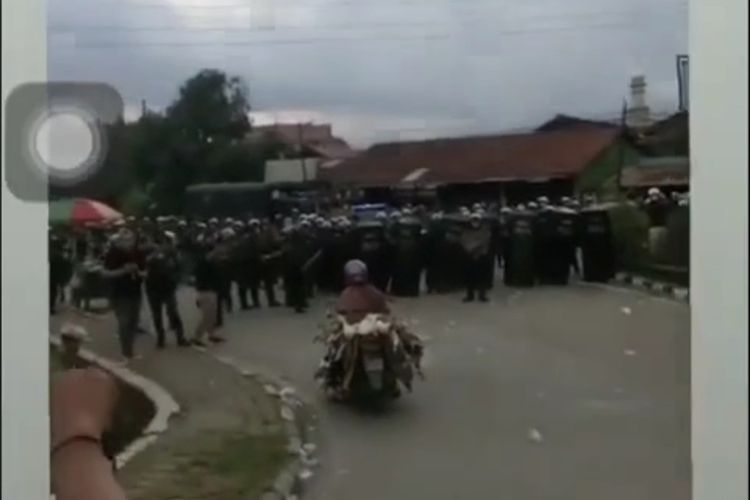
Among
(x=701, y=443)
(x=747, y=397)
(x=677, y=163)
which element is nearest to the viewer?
(x=747, y=397)

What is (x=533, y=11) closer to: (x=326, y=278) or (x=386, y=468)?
(x=326, y=278)

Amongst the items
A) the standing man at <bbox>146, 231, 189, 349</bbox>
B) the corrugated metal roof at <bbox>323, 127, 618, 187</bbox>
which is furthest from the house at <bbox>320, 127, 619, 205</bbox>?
the standing man at <bbox>146, 231, 189, 349</bbox>

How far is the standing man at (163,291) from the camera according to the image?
164cm

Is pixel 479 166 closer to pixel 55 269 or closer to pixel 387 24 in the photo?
pixel 387 24

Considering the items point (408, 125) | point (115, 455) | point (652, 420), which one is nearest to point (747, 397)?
point (652, 420)

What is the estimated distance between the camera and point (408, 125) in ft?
5.31

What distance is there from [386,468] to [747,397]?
1.82 feet

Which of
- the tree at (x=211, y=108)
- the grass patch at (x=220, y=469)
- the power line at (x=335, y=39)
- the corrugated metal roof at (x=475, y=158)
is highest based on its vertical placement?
the power line at (x=335, y=39)

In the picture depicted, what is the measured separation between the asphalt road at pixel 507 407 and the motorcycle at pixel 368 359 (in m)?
0.02

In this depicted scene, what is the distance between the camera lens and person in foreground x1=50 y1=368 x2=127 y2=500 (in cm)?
154

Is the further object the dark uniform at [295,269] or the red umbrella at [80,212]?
the dark uniform at [295,269]

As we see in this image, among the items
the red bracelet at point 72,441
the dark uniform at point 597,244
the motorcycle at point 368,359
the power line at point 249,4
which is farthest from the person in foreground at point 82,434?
the dark uniform at point 597,244

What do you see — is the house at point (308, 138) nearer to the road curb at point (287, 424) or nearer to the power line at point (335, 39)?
the power line at point (335, 39)

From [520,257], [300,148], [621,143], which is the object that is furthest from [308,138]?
[621,143]
